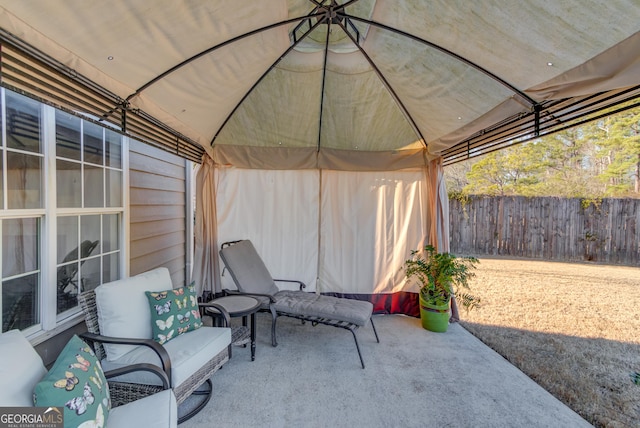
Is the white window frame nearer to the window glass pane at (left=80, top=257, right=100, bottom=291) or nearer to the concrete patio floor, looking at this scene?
the window glass pane at (left=80, top=257, right=100, bottom=291)

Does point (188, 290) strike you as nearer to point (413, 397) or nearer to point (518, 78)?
point (413, 397)

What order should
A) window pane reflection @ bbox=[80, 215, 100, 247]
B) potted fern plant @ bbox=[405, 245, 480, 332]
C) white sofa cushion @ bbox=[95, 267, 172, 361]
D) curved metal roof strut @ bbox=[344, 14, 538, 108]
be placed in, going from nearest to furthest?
white sofa cushion @ bbox=[95, 267, 172, 361] → curved metal roof strut @ bbox=[344, 14, 538, 108] → window pane reflection @ bbox=[80, 215, 100, 247] → potted fern plant @ bbox=[405, 245, 480, 332]

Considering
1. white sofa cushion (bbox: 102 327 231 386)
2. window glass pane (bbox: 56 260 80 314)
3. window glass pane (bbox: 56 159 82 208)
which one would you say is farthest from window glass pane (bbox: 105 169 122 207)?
white sofa cushion (bbox: 102 327 231 386)

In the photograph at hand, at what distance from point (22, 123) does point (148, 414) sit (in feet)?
6.48

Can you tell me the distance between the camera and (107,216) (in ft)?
9.16

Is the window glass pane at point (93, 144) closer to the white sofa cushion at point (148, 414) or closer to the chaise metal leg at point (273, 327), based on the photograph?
the white sofa cushion at point (148, 414)

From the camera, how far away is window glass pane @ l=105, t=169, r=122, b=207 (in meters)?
2.81

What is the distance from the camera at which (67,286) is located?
2322 mm

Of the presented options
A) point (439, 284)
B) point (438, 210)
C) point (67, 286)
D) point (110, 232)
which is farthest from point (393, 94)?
point (67, 286)

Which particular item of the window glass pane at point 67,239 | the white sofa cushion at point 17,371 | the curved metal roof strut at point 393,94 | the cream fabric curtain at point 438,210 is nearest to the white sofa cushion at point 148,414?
the white sofa cushion at point 17,371

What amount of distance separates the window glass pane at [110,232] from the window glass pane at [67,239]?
351 millimetres

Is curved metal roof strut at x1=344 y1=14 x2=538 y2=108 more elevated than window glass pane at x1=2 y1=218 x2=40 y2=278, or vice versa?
curved metal roof strut at x1=344 y1=14 x2=538 y2=108

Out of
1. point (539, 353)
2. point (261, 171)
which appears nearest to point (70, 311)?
point (261, 171)

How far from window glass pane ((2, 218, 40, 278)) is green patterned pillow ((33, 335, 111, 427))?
82 centimetres
